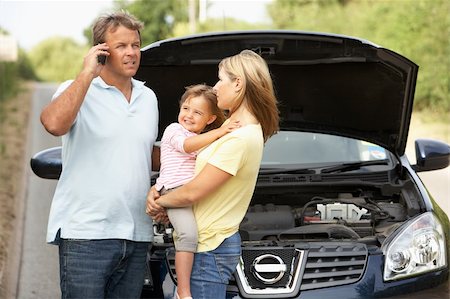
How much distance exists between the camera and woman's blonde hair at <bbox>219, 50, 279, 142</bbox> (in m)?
3.38

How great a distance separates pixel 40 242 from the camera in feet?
27.1

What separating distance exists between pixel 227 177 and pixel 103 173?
0.53m

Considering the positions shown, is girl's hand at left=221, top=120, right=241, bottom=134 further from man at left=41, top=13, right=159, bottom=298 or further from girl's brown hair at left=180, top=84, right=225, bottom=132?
man at left=41, top=13, right=159, bottom=298

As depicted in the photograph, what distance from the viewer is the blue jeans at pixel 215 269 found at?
3439mm

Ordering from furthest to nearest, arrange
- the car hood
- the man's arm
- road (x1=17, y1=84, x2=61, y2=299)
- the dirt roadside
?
the dirt roadside < road (x1=17, y1=84, x2=61, y2=299) < the car hood < the man's arm

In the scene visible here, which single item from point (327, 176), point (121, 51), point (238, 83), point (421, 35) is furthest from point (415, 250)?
point (421, 35)

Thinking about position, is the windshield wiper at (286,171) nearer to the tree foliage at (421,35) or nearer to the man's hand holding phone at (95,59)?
the man's hand holding phone at (95,59)

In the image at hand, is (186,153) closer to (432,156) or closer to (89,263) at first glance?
(89,263)

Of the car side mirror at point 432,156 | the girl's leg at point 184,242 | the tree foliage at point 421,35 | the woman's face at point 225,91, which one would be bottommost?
the girl's leg at point 184,242

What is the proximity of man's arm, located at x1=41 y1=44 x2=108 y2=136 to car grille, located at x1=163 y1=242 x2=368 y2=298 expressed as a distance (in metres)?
1.08

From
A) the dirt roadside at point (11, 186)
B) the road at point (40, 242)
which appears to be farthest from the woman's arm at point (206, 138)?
the dirt roadside at point (11, 186)

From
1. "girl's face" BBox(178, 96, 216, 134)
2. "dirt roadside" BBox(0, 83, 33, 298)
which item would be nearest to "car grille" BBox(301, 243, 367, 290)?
"girl's face" BBox(178, 96, 216, 134)

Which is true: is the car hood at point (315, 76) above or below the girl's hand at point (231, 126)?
above

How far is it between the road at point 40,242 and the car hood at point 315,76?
1.99 m
